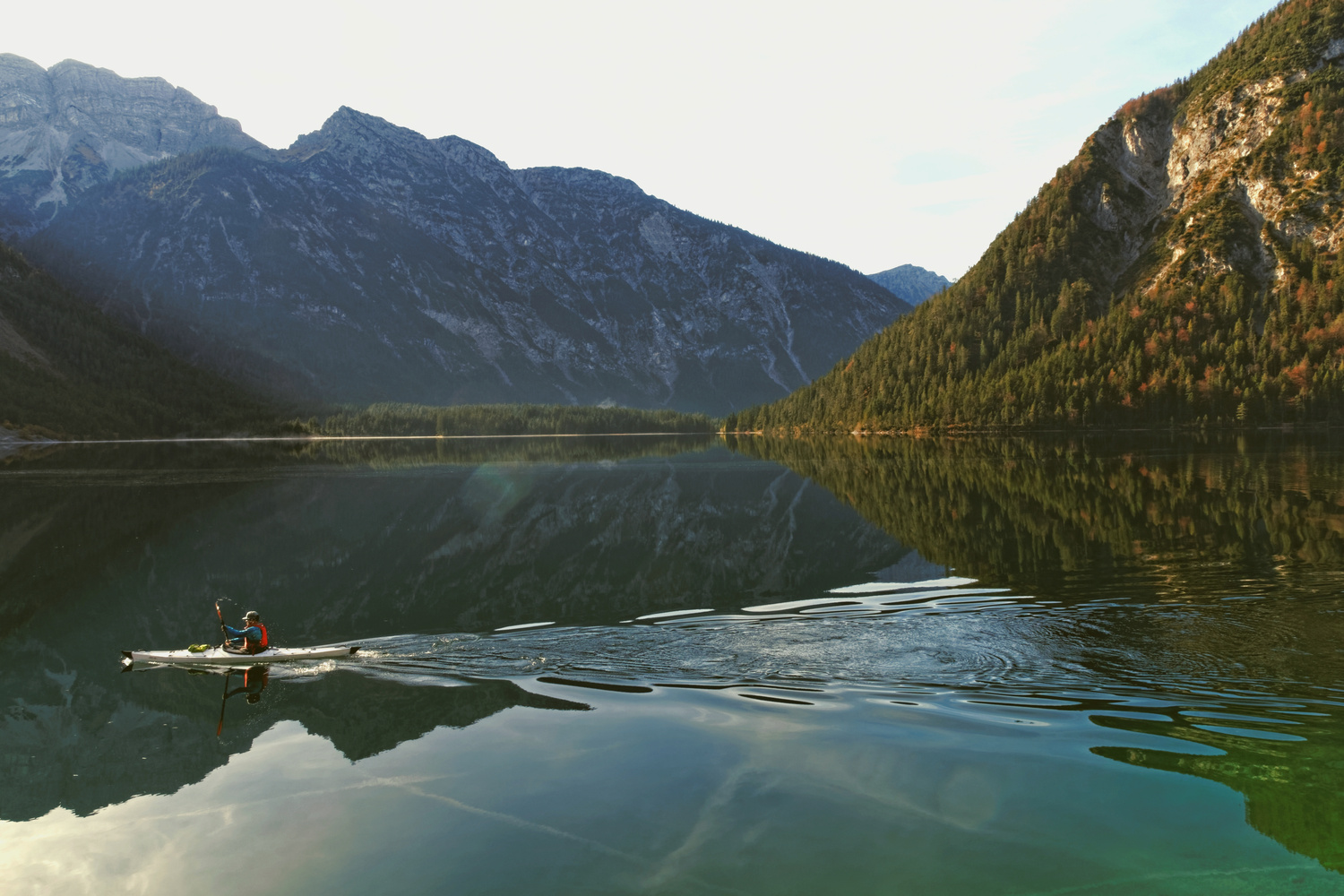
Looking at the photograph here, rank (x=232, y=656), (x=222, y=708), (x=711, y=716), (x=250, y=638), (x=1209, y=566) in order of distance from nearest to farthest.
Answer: (x=711, y=716), (x=222, y=708), (x=232, y=656), (x=250, y=638), (x=1209, y=566)

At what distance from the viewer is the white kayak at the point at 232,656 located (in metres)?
26.1

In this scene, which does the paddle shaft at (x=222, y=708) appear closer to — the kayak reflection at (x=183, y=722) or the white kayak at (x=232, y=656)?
the kayak reflection at (x=183, y=722)

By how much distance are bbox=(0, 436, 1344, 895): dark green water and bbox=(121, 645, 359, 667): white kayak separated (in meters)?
0.63

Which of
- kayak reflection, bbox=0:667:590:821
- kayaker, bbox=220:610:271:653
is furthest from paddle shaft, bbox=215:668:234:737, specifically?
kayaker, bbox=220:610:271:653

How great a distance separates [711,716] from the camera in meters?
19.0

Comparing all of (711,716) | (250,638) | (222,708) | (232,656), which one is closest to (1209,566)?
(711,716)

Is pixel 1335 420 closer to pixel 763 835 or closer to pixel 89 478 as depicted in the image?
pixel 763 835

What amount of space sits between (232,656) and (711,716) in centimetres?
1740

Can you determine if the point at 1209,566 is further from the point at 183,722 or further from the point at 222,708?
the point at 183,722

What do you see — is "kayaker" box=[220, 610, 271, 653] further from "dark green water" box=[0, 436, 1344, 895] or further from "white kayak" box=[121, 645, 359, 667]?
"dark green water" box=[0, 436, 1344, 895]

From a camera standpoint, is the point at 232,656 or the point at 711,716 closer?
the point at 711,716

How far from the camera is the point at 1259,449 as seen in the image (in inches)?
4134

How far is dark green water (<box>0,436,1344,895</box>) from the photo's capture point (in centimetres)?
1289

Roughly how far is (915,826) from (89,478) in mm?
120546
